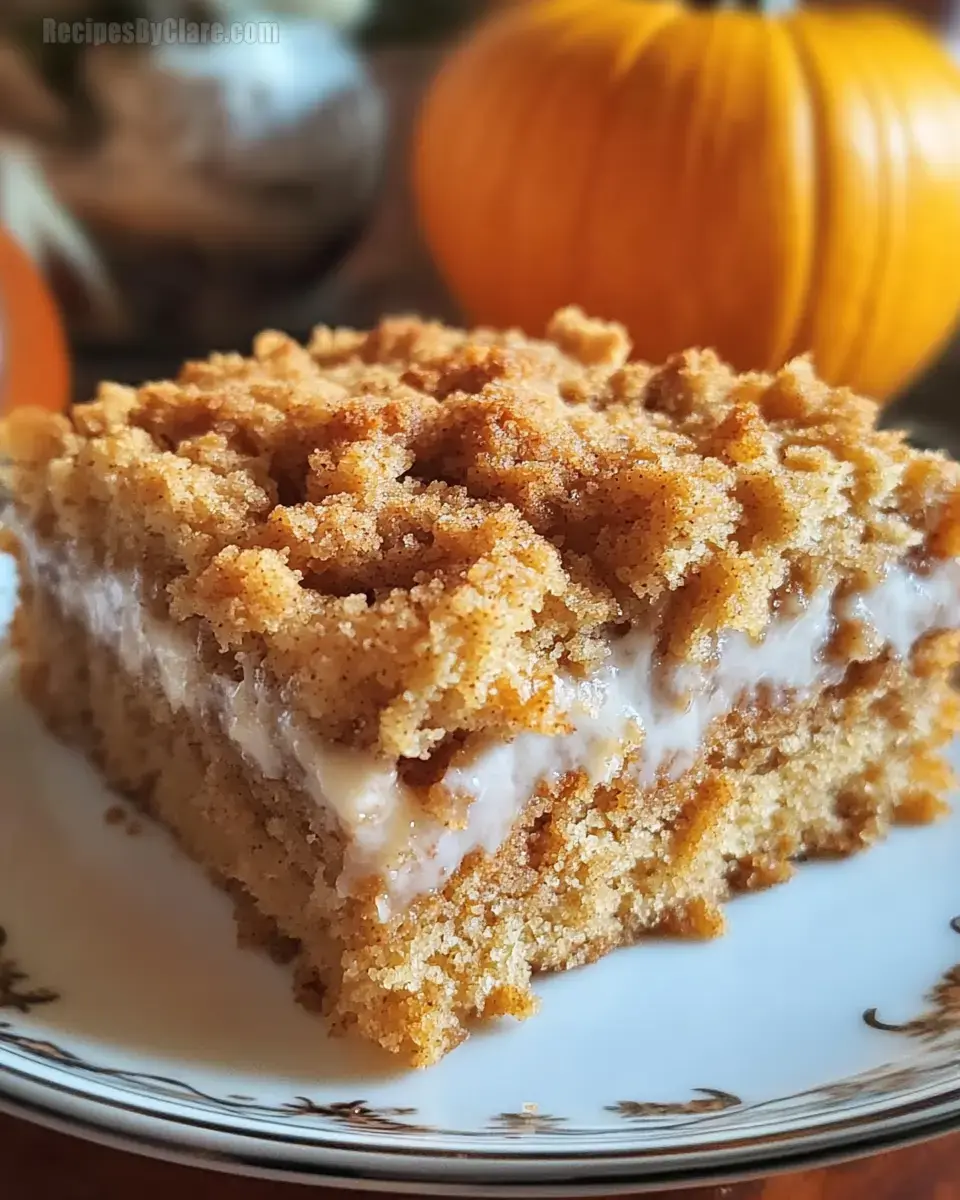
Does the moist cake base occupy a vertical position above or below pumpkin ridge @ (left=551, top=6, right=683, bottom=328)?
below

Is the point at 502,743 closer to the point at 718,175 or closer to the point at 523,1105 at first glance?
the point at 523,1105

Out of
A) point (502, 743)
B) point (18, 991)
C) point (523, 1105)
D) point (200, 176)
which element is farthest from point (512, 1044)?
point (200, 176)

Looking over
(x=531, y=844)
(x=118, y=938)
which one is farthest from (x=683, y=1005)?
(x=118, y=938)

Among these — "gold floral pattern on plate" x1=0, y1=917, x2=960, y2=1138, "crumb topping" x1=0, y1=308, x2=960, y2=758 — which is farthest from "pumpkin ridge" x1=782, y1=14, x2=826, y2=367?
"gold floral pattern on plate" x1=0, y1=917, x2=960, y2=1138

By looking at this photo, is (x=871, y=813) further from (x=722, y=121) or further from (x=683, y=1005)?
(x=722, y=121)

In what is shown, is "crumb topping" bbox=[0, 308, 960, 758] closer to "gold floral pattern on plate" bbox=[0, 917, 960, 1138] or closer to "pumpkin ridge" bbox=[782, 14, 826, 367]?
"gold floral pattern on plate" bbox=[0, 917, 960, 1138]

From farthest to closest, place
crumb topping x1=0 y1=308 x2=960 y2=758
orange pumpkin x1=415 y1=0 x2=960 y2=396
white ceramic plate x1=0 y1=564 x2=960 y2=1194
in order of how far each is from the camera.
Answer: orange pumpkin x1=415 y1=0 x2=960 y2=396
crumb topping x1=0 y1=308 x2=960 y2=758
white ceramic plate x1=0 y1=564 x2=960 y2=1194
